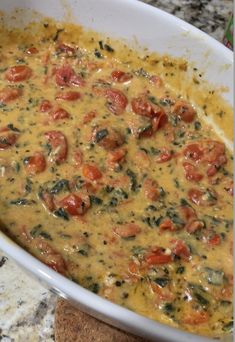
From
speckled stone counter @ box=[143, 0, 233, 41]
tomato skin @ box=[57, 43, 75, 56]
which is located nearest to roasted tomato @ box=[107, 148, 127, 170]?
tomato skin @ box=[57, 43, 75, 56]

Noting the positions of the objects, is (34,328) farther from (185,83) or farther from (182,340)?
(185,83)

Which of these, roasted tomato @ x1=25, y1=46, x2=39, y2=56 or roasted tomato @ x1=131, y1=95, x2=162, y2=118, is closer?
roasted tomato @ x1=131, y1=95, x2=162, y2=118

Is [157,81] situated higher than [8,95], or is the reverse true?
[157,81]

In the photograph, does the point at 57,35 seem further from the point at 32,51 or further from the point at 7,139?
the point at 7,139

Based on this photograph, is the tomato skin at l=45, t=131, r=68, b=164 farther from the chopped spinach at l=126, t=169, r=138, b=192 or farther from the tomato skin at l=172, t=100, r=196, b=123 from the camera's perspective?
the tomato skin at l=172, t=100, r=196, b=123

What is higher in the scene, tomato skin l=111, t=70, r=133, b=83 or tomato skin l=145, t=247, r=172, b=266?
tomato skin l=111, t=70, r=133, b=83

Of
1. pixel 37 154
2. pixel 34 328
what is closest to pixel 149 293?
pixel 34 328

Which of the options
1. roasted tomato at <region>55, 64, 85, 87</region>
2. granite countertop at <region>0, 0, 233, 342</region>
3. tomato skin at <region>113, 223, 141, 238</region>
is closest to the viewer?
granite countertop at <region>0, 0, 233, 342</region>

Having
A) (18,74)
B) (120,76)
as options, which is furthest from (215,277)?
(18,74)
